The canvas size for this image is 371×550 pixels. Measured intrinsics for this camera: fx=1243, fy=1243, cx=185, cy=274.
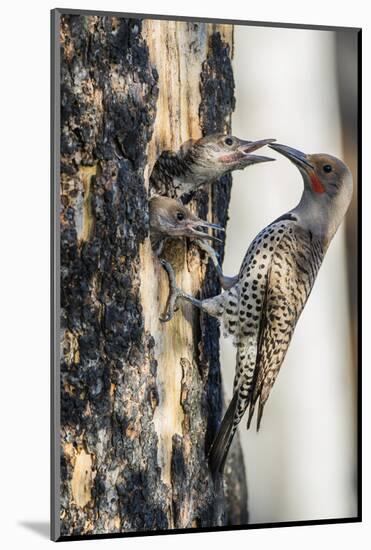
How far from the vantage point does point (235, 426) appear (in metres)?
4.16

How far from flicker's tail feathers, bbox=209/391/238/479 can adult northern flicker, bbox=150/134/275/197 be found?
28.4 inches

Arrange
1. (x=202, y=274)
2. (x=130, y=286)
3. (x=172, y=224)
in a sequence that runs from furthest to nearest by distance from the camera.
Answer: (x=202, y=274), (x=172, y=224), (x=130, y=286)

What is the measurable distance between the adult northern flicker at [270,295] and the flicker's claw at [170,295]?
7 centimetres

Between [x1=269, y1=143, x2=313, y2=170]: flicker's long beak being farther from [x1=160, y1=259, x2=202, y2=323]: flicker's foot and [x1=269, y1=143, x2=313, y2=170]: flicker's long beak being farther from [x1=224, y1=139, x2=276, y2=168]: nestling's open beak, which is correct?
[x1=160, y1=259, x2=202, y2=323]: flicker's foot

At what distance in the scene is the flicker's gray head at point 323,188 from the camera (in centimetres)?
421

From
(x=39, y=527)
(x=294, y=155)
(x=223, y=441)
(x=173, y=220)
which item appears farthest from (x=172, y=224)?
(x=39, y=527)

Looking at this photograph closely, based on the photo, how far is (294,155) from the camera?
4.19m

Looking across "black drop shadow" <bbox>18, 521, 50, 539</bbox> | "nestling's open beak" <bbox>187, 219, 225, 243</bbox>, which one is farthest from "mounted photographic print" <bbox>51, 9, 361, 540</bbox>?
"black drop shadow" <bbox>18, 521, 50, 539</bbox>

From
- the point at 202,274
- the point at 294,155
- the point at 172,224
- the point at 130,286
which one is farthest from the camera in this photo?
the point at 294,155

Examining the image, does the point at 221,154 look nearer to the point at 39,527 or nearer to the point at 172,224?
the point at 172,224

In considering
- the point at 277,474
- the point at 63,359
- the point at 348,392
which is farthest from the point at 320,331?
the point at 63,359

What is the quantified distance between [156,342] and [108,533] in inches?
24.4

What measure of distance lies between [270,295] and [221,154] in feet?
1.63

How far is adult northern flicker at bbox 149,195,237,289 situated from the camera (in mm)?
3938
